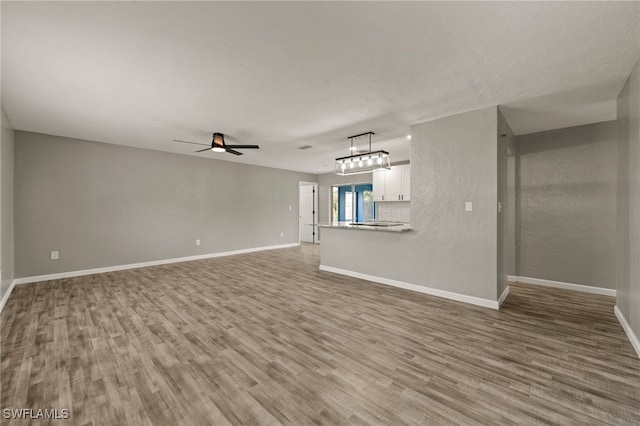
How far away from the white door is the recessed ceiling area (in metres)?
5.62

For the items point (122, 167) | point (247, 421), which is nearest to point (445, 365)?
point (247, 421)

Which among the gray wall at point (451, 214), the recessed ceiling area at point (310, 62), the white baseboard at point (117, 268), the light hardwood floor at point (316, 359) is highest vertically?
the recessed ceiling area at point (310, 62)

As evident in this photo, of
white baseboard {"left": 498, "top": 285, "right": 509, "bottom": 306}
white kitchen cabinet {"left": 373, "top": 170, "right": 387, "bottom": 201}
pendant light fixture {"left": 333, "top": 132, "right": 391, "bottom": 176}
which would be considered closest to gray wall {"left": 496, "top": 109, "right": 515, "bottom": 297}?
white baseboard {"left": 498, "top": 285, "right": 509, "bottom": 306}

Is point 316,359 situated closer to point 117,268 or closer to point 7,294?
point 7,294

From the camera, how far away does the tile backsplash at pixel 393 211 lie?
22.7 ft

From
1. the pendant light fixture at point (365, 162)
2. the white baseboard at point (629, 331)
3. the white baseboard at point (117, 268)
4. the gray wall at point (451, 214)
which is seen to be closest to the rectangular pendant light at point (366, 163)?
the pendant light fixture at point (365, 162)

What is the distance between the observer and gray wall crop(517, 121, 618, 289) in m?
3.84

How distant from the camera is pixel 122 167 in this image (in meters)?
5.39

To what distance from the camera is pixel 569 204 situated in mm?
4098

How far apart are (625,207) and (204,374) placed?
14.3 ft

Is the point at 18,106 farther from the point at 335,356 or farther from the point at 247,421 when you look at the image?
the point at 335,356

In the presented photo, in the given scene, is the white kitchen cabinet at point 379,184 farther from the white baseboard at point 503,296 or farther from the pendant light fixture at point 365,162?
the white baseboard at point 503,296

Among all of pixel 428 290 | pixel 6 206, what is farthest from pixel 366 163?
pixel 6 206

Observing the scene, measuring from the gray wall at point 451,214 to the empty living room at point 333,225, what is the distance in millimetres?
27
